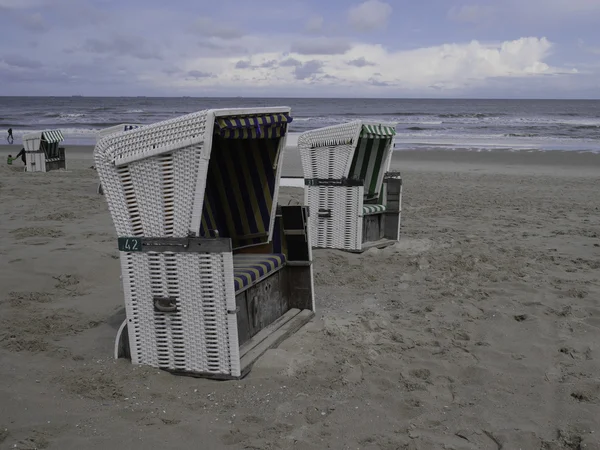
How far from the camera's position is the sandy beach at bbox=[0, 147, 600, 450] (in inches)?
128

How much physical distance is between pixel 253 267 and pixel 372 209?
3314 mm

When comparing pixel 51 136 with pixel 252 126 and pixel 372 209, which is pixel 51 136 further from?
pixel 252 126

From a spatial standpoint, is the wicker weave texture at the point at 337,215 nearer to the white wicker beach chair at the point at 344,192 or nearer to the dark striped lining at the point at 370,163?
the white wicker beach chair at the point at 344,192

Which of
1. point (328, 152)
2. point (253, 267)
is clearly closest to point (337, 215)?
point (328, 152)

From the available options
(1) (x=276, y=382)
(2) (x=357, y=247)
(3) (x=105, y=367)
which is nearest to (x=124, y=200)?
(3) (x=105, y=367)

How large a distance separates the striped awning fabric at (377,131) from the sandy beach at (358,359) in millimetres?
1386

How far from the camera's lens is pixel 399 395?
144 inches

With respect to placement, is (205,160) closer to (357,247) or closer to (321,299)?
(321,299)

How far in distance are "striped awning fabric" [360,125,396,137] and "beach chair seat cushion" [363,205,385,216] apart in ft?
2.93

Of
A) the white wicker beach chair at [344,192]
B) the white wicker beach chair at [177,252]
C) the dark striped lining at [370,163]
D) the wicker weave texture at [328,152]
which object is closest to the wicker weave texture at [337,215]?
the white wicker beach chair at [344,192]

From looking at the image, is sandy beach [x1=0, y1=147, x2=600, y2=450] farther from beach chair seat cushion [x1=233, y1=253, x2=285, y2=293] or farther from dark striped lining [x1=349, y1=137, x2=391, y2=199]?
dark striped lining [x1=349, y1=137, x2=391, y2=199]

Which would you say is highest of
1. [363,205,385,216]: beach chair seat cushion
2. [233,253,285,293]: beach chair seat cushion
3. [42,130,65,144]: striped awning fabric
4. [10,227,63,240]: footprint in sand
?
[42,130,65,144]: striped awning fabric

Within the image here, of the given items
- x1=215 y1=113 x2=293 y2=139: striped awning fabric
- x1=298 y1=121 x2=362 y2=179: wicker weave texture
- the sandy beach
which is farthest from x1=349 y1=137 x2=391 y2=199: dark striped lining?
x1=215 y1=113 x2=293 y2=139: striped awning fabric

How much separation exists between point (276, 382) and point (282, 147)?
6.13 feet
